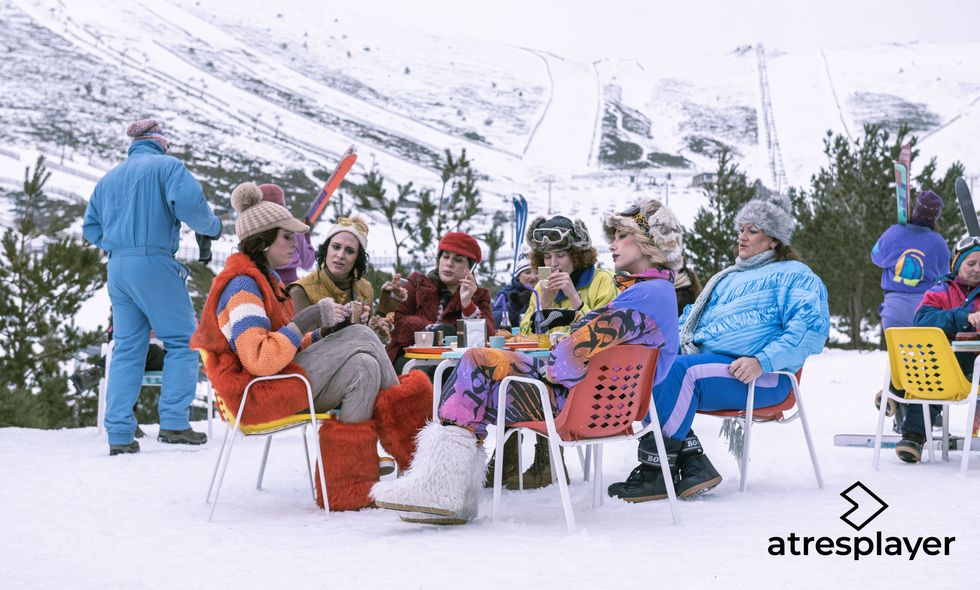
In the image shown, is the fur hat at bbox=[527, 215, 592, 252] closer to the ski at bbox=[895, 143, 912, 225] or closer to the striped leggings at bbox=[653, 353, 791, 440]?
the striped leggings at bbox=[653, 353, 791, 440]

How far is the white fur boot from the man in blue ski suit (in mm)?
2453

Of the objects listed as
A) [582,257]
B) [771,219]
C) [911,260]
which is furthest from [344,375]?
[911,260]

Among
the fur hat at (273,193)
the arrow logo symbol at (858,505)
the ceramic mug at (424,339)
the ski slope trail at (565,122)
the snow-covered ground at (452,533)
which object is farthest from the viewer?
the ski slope trail at (565,122)

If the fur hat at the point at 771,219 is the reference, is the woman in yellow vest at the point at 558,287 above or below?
below

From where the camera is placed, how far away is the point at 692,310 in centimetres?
423

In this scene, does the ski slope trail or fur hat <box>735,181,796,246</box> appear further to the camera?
the ski slope trail

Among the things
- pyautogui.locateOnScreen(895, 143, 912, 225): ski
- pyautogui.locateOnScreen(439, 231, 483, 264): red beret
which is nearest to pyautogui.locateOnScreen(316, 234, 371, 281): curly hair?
pyautogui.locateOnScreen(439, 231, 483, 264): red beret

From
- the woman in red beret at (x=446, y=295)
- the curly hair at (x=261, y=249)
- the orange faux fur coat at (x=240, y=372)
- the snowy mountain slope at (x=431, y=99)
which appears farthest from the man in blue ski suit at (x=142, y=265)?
the snowy mountain slope at (x=431, y=99)

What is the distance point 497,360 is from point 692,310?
4.77 ft

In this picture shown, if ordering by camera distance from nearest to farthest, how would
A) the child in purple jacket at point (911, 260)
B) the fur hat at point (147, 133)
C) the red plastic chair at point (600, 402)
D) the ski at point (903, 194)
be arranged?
the red plastic chair at point (600, 402)
the fur hat at point (147, 133)
the child in purple jacket at point (911, 260)
the ski at point (903, 194)

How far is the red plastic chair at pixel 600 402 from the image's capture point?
9.67 ft

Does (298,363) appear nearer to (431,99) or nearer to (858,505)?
(858,505)

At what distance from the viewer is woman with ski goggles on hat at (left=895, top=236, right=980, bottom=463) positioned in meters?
4.55

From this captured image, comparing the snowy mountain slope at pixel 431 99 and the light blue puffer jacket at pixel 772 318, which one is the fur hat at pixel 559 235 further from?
the snowy mountain slope at pixel 431 99
